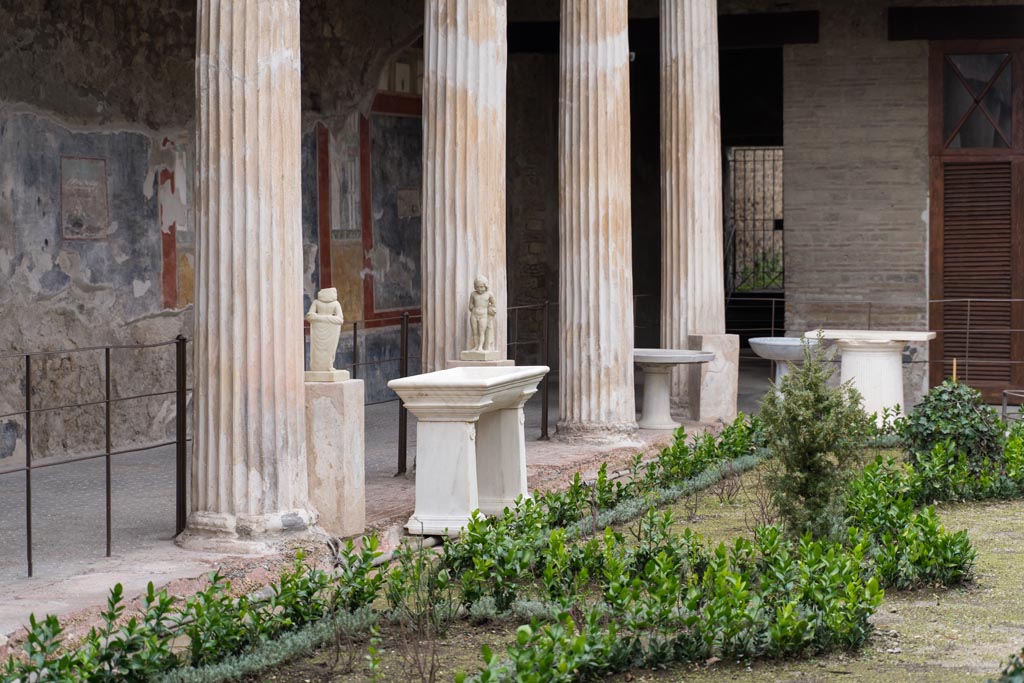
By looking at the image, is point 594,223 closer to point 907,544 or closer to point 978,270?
point 907,544

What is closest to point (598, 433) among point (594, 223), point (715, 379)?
point (594, 223)

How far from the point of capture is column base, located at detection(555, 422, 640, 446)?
38.7ft

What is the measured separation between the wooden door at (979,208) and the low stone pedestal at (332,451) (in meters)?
9.74

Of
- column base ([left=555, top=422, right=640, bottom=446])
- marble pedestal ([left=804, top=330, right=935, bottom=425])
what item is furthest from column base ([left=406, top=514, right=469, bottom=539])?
marble pedestal ([left=804, top=330, right=935, bottom=425])

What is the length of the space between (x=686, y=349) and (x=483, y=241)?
389 centimetres

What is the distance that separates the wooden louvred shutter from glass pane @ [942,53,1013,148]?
281 millimetres

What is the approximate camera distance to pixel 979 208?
639 inches

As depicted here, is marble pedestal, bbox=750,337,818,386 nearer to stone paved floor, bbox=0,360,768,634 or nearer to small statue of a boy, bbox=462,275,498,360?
stone paved floor, bbox=0,360,768,634

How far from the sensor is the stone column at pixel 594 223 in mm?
11867

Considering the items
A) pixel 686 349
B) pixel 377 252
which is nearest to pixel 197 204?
pixel 686 349

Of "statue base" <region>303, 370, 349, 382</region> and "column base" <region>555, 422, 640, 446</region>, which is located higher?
"statue base" <region>303, 370, 349, 382</region>

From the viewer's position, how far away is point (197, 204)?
7.63 meters

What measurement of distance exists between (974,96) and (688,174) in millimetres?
4289

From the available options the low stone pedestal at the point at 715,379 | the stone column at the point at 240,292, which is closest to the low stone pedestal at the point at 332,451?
the stone column at the point at 240,292
